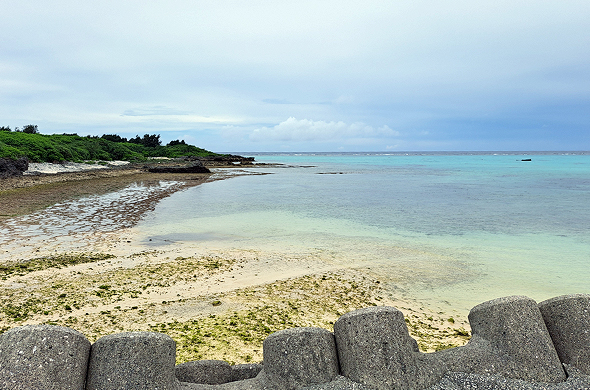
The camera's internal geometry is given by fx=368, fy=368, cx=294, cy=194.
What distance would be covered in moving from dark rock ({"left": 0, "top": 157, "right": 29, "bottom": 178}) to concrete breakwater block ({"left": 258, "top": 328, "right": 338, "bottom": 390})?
106ft

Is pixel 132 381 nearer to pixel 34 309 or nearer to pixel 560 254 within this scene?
pixel 34 309

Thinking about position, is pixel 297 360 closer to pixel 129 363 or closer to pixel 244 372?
pixel 244 372

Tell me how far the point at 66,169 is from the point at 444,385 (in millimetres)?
42126

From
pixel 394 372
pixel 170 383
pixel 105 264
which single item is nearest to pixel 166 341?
pixel 170 383

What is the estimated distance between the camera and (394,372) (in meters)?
2.97

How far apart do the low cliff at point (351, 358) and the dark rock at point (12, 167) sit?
104 ft

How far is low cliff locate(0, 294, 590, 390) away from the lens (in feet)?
8.50

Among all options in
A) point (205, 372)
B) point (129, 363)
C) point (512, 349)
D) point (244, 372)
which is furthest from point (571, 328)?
point (129, 363)

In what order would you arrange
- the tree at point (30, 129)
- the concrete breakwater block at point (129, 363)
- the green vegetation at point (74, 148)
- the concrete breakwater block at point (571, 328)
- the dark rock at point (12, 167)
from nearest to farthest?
1. the concrete breakwater block at point (129, 363)
2. the concrete breakwater block at point (571, 328)
3. the dark rock at point (12, 167)
4. the green vegetation at point (74, 148)
5. the tree at point (30, 129)

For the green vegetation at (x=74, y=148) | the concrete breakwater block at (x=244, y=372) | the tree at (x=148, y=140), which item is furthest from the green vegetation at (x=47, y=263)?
the tree at (x=148, y=140)

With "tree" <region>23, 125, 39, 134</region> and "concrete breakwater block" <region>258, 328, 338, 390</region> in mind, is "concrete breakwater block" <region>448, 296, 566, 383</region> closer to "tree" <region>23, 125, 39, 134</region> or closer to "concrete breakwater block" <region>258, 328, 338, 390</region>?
"concrete breakwater block" <region>258, 328, 338, 390</region>

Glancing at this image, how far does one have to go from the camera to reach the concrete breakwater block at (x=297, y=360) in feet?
9.82

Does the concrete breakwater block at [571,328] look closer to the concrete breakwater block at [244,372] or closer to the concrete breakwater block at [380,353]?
the concrete breakwater block at [380,353]

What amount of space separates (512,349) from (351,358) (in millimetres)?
1512
